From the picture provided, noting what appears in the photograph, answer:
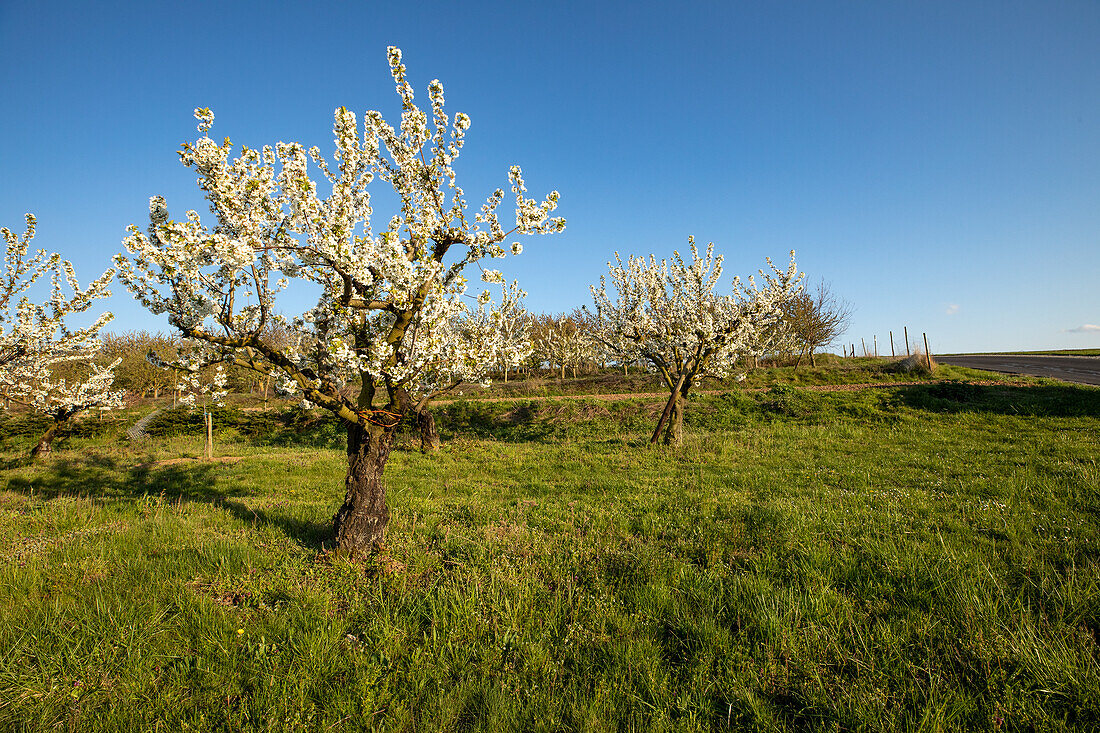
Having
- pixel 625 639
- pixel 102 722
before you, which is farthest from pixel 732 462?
pixel 102 722

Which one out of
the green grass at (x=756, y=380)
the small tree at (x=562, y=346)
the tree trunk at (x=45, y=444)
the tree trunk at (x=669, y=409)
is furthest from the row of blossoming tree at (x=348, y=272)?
the small tree at (x=562, y=346)

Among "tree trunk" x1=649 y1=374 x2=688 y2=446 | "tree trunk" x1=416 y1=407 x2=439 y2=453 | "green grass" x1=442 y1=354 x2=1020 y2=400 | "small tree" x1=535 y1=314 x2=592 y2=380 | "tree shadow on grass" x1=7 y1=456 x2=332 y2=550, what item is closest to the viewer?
"tree shadow on grass" x1=7 y1=456 x2=332 y2=550

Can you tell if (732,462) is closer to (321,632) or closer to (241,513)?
(321,632)

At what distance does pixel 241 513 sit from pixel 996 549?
12.0 m

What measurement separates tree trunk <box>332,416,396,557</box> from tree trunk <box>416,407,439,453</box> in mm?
10906

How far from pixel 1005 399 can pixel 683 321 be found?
13880 millimetres

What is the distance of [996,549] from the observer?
5.62 meters

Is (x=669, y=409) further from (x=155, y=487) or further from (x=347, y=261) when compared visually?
(x=155, y=487)

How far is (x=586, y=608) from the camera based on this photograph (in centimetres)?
470

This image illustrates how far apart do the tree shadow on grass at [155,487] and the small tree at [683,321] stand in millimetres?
11226

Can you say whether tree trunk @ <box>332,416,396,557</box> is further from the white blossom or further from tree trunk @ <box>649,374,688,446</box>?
tree trunk @ <box>649,374,688,446</box>

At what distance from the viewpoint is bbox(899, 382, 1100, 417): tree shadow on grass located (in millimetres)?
16219

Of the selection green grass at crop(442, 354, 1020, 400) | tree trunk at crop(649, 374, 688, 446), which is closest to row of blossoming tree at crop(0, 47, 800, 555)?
tree trunk at crop(649, 374, 688, 446)

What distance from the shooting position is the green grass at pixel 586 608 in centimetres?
345
